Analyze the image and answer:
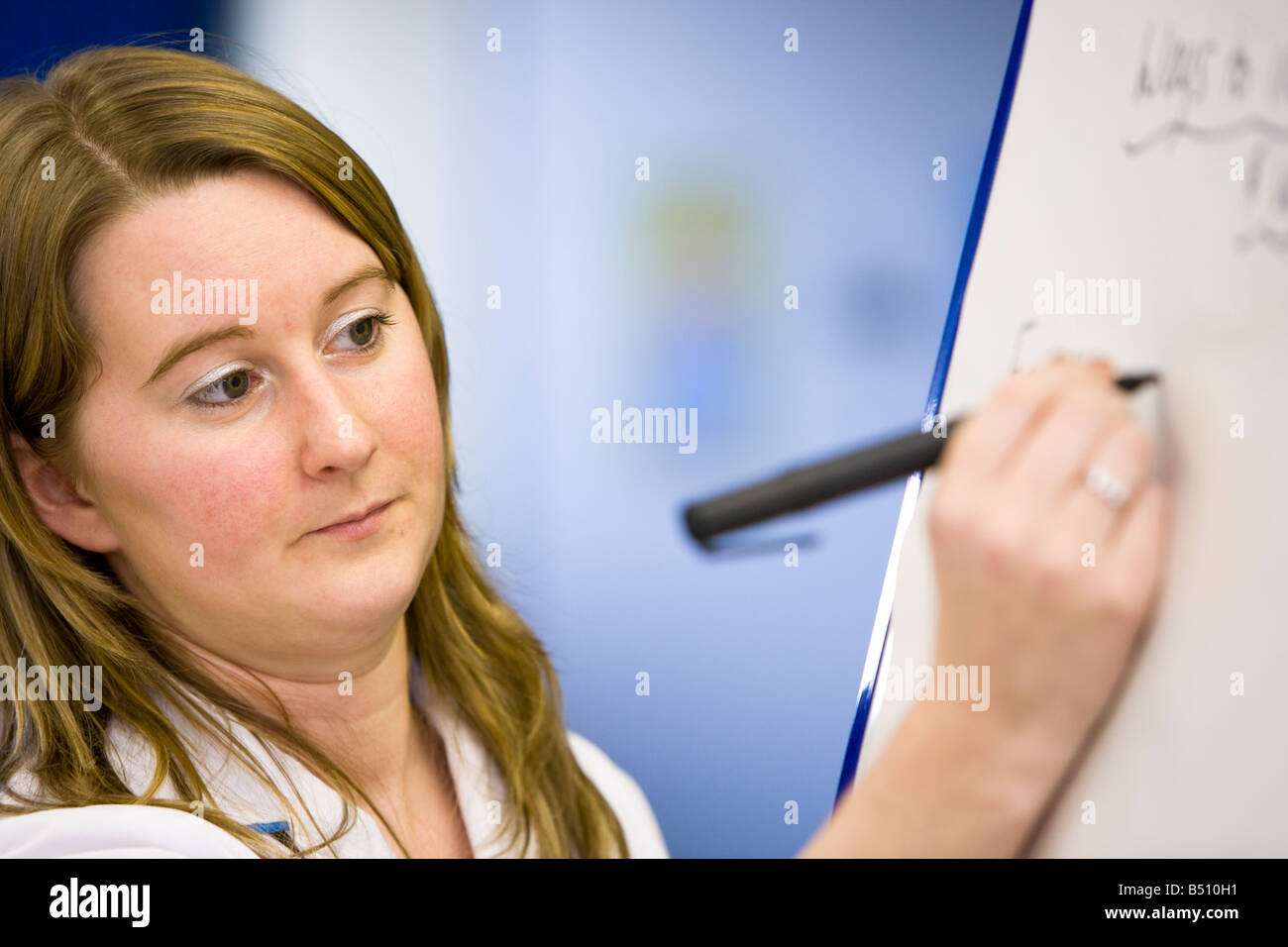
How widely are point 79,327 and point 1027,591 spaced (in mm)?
631

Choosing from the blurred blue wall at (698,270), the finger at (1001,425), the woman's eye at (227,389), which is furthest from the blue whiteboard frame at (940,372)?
the woman's eye at (227,389)

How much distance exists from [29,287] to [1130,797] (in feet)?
2.55

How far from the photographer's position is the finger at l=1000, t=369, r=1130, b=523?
2.04 feet

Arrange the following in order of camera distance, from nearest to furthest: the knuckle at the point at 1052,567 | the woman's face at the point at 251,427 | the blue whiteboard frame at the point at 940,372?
the knuckle at the point at 1052,567, the woman's face at the point at 251,427, the blue whiteboard frame at the point at 940,372

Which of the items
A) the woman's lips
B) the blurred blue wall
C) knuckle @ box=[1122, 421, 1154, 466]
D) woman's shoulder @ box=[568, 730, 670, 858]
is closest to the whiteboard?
knuckle @ box=[1122, 421, 1154, 466]

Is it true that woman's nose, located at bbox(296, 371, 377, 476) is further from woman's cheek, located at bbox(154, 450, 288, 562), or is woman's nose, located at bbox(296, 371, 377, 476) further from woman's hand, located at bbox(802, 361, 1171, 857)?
woman's hand, located at bbox(802, 361, 1171, 857)

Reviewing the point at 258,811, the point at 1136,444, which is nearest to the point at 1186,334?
the point at 1136,444

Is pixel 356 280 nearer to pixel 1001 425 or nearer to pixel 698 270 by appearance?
pixel 698 270

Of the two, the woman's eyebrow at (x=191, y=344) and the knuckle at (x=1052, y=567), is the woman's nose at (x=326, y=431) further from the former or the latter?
the knuckle at (x=1052, y=567)

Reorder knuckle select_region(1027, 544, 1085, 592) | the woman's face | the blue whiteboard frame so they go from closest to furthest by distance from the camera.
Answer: knuckle select_region(1027, 544, 1085, 592) < the woman's face < the blue whiteboard frame

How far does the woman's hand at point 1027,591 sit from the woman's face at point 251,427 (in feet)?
1.27

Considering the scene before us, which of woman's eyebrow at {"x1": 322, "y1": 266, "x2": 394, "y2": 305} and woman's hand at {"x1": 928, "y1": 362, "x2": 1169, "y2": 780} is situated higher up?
woman's eyebrow at {"x1": 322, "y1": 266, "x2": 394, "y2": 305}

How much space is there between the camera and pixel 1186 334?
26.3 inches

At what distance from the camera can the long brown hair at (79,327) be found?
706 millimetres
